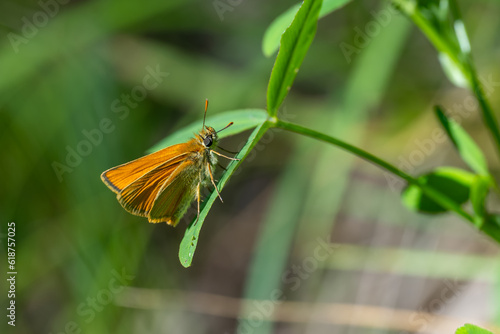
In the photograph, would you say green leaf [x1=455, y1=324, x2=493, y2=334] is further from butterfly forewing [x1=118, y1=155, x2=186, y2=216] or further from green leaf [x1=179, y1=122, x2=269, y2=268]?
butterfly forewing [x1=118, y1=155, x2=186, y2=216]

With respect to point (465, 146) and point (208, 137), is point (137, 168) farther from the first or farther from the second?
point (465, 146)

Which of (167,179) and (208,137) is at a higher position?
(208,137)

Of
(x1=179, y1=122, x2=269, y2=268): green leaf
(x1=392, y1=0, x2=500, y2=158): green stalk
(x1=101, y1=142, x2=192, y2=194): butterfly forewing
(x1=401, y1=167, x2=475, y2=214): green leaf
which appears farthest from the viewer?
(x1=101, y1=142, x2=192, y2=194): butterfly forewing

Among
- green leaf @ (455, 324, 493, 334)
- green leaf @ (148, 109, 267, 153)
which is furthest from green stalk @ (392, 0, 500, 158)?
green leaf @ (455, 324, 493, 334)

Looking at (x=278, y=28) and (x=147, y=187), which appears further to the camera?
(x=147, y=187)

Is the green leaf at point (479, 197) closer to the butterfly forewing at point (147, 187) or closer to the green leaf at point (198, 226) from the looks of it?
the green leaf at point (198, 226)

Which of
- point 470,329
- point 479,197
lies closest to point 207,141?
point 479,197

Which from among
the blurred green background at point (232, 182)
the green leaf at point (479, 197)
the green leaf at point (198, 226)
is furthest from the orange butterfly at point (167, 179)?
the blurred green background at point (232, 182)
